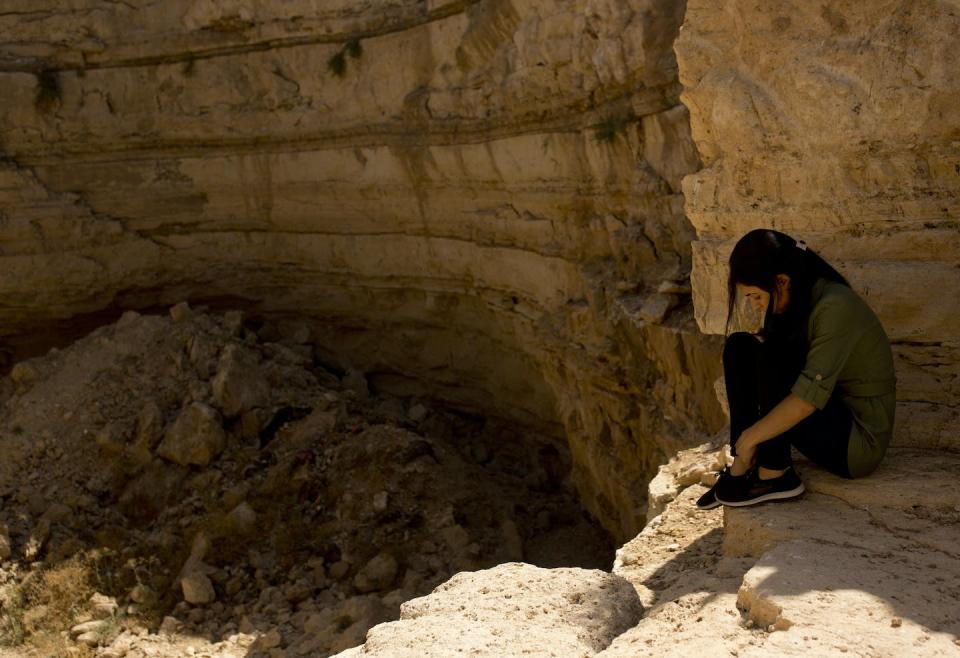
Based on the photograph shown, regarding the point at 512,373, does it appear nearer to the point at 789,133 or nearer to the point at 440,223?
the point at 440,223

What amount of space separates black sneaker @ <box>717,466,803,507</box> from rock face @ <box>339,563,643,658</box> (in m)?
0.51

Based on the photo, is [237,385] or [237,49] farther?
[237,49]

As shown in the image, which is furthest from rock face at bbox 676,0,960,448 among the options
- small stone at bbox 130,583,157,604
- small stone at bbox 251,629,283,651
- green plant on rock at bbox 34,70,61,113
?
green plant on rock at bbox 34,70,61,113

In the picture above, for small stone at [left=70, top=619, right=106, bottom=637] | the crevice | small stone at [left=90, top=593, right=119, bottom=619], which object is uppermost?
the crevice

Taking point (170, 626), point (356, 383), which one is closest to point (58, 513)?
point (170, 626)

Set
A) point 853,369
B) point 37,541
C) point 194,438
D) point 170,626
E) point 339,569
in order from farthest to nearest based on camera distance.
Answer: point 194,438
point 37,541
point 339,569
point 170,626
point 853,369

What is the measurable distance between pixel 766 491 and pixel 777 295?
0.67 m

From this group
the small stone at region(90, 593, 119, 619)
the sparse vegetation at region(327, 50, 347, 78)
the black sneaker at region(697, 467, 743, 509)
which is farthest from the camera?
the sparse vegetation at region(327, 50, 347, 78)

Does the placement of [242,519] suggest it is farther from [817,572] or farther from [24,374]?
[817,572]

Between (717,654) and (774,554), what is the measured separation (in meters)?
0.55

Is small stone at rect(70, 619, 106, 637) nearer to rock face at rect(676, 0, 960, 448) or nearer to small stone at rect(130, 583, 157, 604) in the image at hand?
small stone at rect(130, 583, 157, 604)

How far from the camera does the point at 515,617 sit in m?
2.97

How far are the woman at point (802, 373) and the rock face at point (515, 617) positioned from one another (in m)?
0.63

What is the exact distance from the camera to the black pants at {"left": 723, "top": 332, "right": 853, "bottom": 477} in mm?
3336
